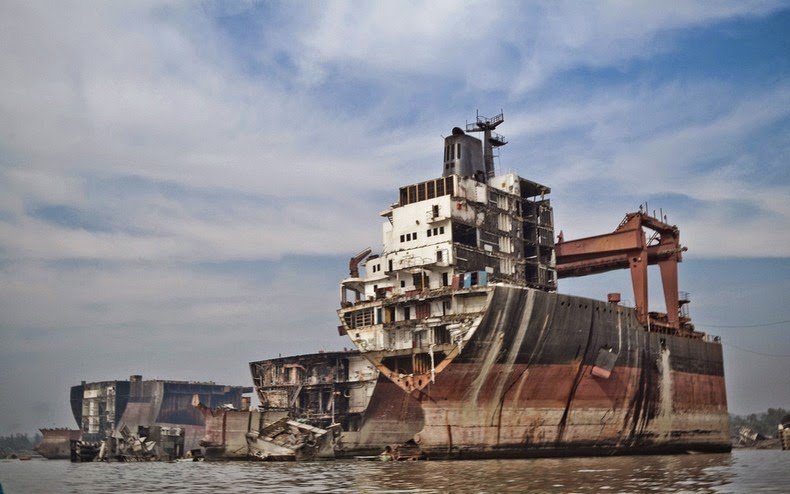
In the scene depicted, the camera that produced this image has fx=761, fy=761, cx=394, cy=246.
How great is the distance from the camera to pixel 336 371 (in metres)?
64.4

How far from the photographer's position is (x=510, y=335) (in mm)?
42344

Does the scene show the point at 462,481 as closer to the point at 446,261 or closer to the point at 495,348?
the point at 495,348

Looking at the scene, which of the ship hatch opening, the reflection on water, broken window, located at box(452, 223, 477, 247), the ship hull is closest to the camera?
the reflection on water

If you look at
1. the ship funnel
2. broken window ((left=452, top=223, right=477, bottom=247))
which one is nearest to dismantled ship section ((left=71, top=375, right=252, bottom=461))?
the ship funnel

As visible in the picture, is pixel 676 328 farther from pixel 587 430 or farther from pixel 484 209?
pixel 484 209

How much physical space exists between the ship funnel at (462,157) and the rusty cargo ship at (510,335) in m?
0.11

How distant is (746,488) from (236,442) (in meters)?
37.8

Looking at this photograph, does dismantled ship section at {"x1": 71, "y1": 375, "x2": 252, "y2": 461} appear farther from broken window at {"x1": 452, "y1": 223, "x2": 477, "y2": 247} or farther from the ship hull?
the ship hull

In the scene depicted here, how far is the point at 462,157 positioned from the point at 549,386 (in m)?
17.4

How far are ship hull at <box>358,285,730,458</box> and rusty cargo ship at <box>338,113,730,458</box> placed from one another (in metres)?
0.08

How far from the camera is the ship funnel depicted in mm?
53031

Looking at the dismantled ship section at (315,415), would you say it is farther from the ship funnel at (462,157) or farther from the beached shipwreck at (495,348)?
the ship funnel at (462,157)

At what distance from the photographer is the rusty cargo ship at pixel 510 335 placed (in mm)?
42469

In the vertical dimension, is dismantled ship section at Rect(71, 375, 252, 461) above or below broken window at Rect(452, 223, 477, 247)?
below
